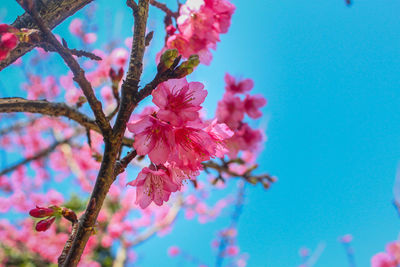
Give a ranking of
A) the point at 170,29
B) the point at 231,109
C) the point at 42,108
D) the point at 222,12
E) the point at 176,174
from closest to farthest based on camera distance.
Answer: the point at 176,174, the point at 42,108, the point at 170,29, the point at 222,12, the point at 231,109

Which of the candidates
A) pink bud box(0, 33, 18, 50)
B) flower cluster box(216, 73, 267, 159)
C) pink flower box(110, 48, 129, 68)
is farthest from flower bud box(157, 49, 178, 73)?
pink flower box(110, 48, 129, 68)

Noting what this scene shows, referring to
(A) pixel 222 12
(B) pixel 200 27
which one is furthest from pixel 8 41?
(A) pixel 222 12

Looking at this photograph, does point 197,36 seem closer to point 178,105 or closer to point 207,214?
point 178,105

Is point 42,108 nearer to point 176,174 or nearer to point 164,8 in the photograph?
point 176,174

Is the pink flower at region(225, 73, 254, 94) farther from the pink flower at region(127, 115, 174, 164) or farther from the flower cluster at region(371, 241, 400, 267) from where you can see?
the flower cluster at region(371, 241, 400, 267)

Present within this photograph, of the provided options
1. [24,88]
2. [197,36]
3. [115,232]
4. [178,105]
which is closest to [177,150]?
[178,105]

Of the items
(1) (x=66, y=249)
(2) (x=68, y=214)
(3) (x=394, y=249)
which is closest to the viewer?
(1) (x=66, y=249)
